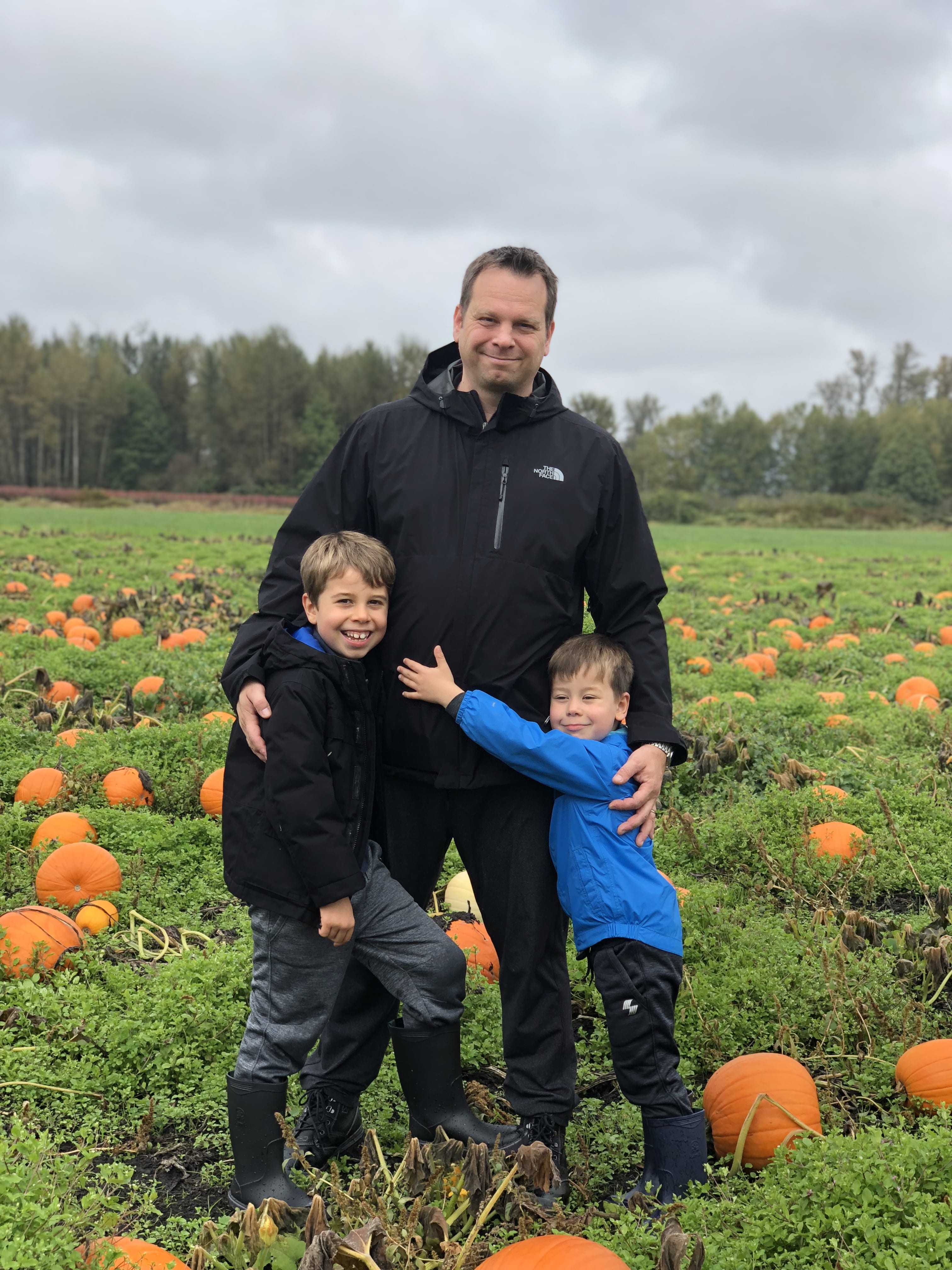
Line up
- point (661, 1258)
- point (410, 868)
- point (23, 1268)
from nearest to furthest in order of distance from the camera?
point (23, 1268) < point (661, 1258) < point (410, 868)

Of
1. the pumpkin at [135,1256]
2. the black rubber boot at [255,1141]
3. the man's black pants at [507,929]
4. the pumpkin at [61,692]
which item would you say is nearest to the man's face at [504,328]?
the man's black pants at [507,929]

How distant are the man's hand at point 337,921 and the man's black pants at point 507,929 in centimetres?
51

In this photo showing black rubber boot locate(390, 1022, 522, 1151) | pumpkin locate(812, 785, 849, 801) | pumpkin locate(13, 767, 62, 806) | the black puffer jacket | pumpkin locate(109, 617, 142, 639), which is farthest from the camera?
pumpkin locate(109, 617, 142, 639)

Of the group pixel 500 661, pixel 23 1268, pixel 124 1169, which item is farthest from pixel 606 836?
pixel 23 1268

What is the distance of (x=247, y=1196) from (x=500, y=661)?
185 cm

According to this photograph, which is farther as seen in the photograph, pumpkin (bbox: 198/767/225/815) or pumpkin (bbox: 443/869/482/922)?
pumpkin (bbox: 198/767/225/815)

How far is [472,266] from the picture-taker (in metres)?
3.66

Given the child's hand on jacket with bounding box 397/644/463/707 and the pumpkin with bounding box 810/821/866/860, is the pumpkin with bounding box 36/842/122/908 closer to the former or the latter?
the child's hand on jacket with bounding box 397/644/463/707

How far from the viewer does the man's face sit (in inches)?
138

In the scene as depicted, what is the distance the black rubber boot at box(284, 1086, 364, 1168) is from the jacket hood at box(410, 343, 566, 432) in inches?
94.6

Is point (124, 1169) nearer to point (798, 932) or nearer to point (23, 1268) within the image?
point (23, 1268)

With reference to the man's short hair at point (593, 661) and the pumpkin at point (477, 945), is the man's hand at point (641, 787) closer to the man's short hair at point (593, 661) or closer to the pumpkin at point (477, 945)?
the man's short hair at point (593, 661)

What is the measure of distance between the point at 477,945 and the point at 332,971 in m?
1.58

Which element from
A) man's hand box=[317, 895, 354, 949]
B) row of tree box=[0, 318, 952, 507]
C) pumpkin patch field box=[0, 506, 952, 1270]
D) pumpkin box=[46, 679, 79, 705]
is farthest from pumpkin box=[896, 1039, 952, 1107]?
row of tree box=[0, 318, 952, 507]
